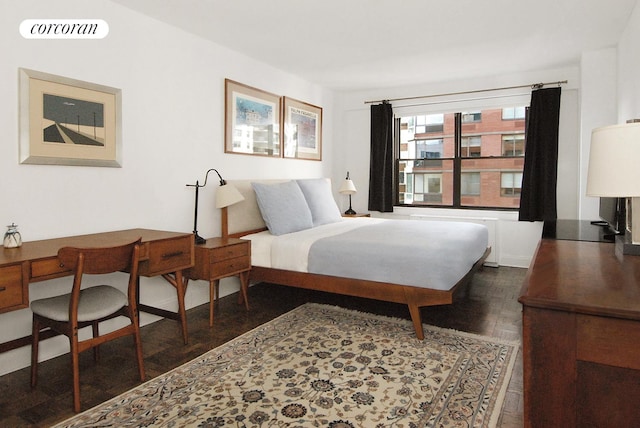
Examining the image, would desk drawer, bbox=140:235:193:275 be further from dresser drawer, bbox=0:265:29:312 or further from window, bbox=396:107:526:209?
window, bbox=396:107:526:209

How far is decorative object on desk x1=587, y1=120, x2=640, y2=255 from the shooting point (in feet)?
4.66

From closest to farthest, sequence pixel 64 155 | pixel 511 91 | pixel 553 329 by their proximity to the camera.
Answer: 1. pixel 553 329
2. pixel 64 155
3. pixel 511 91

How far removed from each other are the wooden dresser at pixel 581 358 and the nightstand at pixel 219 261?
2.49m

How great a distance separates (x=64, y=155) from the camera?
279cm

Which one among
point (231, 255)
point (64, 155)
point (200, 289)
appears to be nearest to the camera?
point (64, 155)

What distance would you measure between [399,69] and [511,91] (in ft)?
4.71

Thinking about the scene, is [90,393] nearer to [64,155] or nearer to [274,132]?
[64,155]

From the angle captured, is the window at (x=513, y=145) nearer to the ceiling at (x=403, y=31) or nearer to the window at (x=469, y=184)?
the window at (x=469, y=184)

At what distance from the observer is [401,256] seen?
309cm

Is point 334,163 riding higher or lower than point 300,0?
lower

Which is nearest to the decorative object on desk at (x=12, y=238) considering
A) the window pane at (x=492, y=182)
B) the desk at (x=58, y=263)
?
the desk at (x=58, y=263)

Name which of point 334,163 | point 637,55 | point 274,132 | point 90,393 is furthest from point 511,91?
point 90,393

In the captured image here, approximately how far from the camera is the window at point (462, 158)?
5547 millimetres

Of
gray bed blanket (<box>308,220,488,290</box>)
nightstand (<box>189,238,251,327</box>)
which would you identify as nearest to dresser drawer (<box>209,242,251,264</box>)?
nightstand (<box>189,238,251,327</box>)
